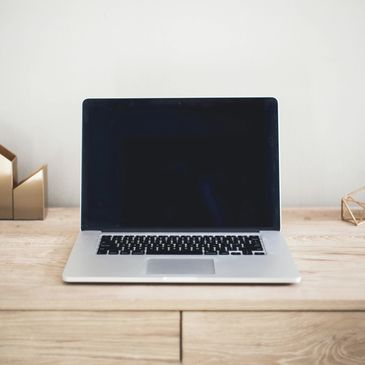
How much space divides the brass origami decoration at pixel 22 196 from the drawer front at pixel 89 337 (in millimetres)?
436

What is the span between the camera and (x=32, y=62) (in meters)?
1.33

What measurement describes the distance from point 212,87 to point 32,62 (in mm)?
503

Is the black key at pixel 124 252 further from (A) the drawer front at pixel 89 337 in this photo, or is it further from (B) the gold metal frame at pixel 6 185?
(B) the gold metal frame at pixel 6 185

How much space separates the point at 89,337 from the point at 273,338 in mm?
338

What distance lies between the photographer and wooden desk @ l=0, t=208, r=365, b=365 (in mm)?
864

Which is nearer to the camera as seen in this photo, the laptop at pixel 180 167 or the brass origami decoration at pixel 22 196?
the laptop at pixel 180 167

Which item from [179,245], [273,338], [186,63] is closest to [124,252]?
[179,245]

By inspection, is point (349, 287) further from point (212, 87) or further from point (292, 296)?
point (212, 87)

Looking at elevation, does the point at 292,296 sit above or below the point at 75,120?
below

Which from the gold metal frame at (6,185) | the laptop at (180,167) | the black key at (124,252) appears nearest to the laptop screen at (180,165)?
the laptop at (180,167)

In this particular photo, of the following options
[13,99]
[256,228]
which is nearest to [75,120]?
[13,99]

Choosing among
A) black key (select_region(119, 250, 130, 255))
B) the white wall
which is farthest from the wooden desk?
the white wall

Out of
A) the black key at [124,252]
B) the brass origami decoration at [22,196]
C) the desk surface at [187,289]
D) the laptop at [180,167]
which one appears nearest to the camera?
the desk surface at [187,289]

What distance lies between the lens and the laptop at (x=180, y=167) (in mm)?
1156
